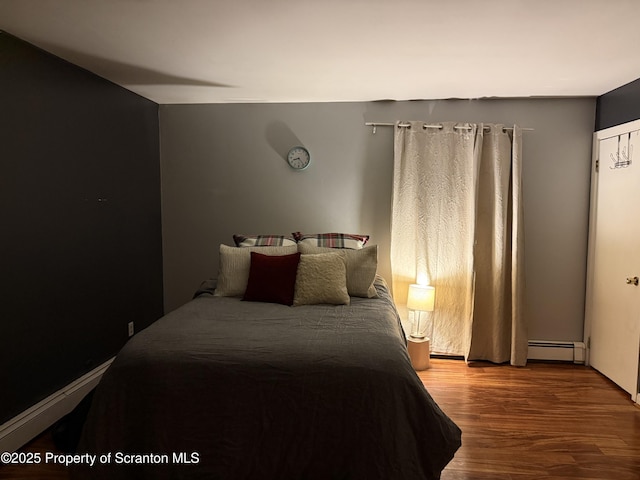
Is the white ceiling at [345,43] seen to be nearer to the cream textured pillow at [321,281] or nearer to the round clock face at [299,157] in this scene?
the round clock face at [299,157]

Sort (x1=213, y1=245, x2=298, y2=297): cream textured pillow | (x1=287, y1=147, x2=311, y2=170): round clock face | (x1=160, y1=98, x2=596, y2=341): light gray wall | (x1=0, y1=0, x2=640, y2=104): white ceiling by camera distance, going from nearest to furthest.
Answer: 1. (x1=0, y1=0, x2=640, y2=104): white ceiling
2. (x1=213, y1=245, x2=298, y2=297): cream textured pillow
3. (x1=160, y1=98, x2=596, y2=341): light gray wall
4. (x1=287, y1=147, x2=311, y2=170): round clock face

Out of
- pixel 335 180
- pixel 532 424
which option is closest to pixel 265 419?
pixel 532 424

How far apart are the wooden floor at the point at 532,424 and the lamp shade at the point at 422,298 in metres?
0.53

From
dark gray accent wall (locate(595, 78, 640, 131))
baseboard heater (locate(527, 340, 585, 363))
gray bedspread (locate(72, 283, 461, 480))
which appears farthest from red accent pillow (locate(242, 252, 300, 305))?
dark gray accent wall (locate(595, 78, 640, 131))

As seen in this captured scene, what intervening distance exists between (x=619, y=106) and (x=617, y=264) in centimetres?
121

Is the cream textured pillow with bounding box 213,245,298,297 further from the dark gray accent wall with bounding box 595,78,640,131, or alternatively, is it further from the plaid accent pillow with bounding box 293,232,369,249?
the dark gray accent wall with bounding box 595,78,640,131

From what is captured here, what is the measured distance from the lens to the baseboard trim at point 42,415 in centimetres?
256

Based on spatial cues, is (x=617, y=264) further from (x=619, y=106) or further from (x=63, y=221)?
(x=63, y=221)

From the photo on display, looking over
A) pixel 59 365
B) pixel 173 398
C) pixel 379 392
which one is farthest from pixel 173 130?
pixel 379 392

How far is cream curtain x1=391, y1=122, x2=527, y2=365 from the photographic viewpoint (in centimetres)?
403

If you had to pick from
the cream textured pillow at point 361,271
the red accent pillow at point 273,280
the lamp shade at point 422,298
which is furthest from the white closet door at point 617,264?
the red accent pillow at point 273,280

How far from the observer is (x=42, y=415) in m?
2.81

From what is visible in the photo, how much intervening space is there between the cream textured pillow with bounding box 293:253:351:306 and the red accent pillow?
48mm

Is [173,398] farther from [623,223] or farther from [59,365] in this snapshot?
[623,223]
